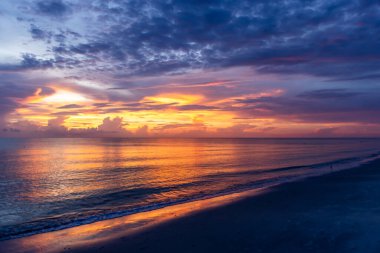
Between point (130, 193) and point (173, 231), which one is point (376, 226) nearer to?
point (173, 231)

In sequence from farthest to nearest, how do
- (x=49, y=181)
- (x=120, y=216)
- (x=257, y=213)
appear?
(x=49, y=181)
(x=120, y=216)
(x=257, y=213)

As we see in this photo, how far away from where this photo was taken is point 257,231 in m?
15.7

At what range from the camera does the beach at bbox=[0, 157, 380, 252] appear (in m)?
13.5

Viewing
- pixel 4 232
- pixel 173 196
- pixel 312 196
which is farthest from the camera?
pixel 173 196

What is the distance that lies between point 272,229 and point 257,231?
2.78 feet

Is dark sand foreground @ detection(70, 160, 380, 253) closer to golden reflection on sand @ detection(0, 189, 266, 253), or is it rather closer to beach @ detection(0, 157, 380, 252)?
beach @ detection(0, 157, 380, 252)

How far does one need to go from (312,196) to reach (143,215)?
14.1 meters

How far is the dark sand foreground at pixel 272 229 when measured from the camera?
527 inches

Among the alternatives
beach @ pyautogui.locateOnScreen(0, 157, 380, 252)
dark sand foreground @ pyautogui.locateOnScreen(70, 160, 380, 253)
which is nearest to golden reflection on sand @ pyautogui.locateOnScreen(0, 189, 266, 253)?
beach @ pyautogui.locateOnScreen(0, 157, 380, 252)

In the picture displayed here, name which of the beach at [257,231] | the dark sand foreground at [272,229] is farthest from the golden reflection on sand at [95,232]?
the dark sand foreground at [272,229]

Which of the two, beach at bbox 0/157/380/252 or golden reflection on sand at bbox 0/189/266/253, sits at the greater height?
beach at bbox 0/157/380/252

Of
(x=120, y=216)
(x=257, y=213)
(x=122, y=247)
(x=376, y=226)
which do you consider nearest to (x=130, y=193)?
(x=120, y=216)

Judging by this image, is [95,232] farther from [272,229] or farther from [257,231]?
[272,229]

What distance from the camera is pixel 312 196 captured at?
25.4 meters
